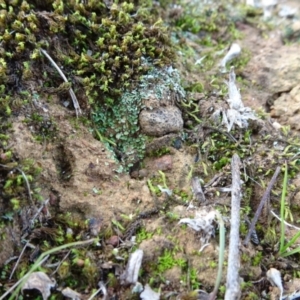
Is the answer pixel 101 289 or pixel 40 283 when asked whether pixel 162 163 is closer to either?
pixel 101 289

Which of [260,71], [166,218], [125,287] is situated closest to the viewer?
[125,287]

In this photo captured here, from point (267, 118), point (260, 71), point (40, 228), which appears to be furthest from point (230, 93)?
point (40, 228)

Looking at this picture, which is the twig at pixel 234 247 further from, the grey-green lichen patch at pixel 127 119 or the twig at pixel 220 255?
the grey-green lichen patch at pixel 127 119

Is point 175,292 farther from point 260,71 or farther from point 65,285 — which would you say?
point 260,71

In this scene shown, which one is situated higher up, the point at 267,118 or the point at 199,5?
the point at 199,5

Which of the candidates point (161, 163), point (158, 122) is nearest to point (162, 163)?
point (161, 163)

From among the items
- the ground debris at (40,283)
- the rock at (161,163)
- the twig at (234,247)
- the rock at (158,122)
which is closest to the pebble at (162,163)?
the rock at (161,163)
